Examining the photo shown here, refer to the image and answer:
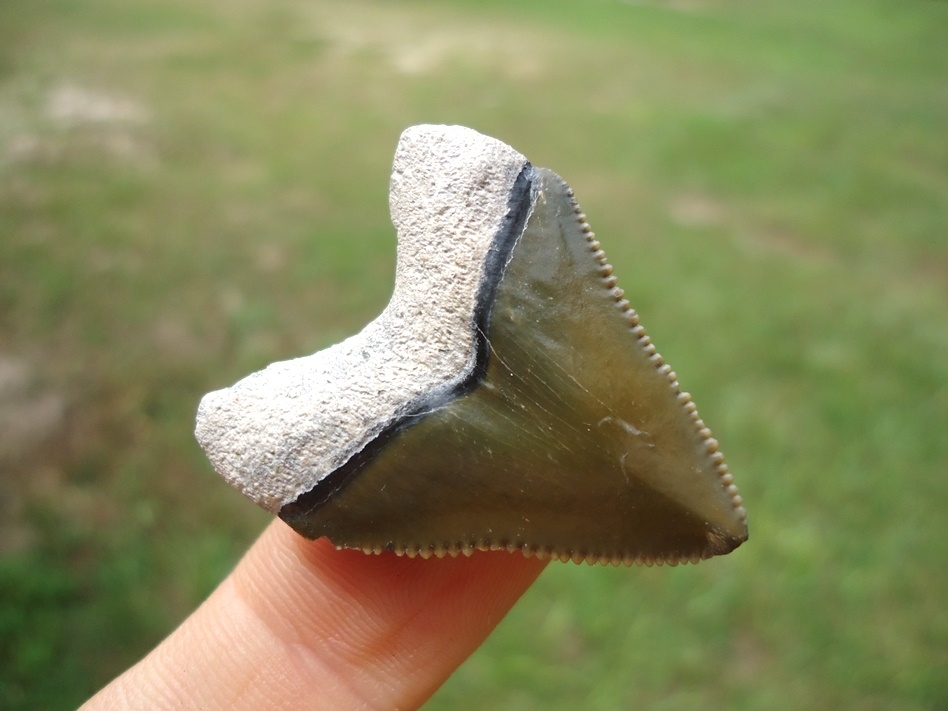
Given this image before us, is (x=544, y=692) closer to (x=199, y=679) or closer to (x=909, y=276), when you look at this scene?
(x=199, y=679)

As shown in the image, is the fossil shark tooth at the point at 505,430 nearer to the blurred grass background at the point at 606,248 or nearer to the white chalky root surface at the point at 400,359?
the white chalky root surface at the point at 400,359

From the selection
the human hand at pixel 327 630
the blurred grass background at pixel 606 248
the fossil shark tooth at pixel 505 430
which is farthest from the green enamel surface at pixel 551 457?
the blurred grass background at pixel 606 248

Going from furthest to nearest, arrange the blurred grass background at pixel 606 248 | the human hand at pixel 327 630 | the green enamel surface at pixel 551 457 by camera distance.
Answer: the blurred grass background at pixel 606 248 < the human hand at pixel 327 630 < the green enamel surface at pixel 551 457

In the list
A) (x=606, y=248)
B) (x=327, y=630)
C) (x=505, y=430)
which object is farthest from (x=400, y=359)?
(x=606, y=248)

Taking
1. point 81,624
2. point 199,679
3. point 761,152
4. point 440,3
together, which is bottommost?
point 81,624

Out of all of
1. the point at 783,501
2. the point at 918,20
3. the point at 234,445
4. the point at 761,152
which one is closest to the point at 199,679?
the point at 234,445

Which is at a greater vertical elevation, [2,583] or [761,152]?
[761,152]
